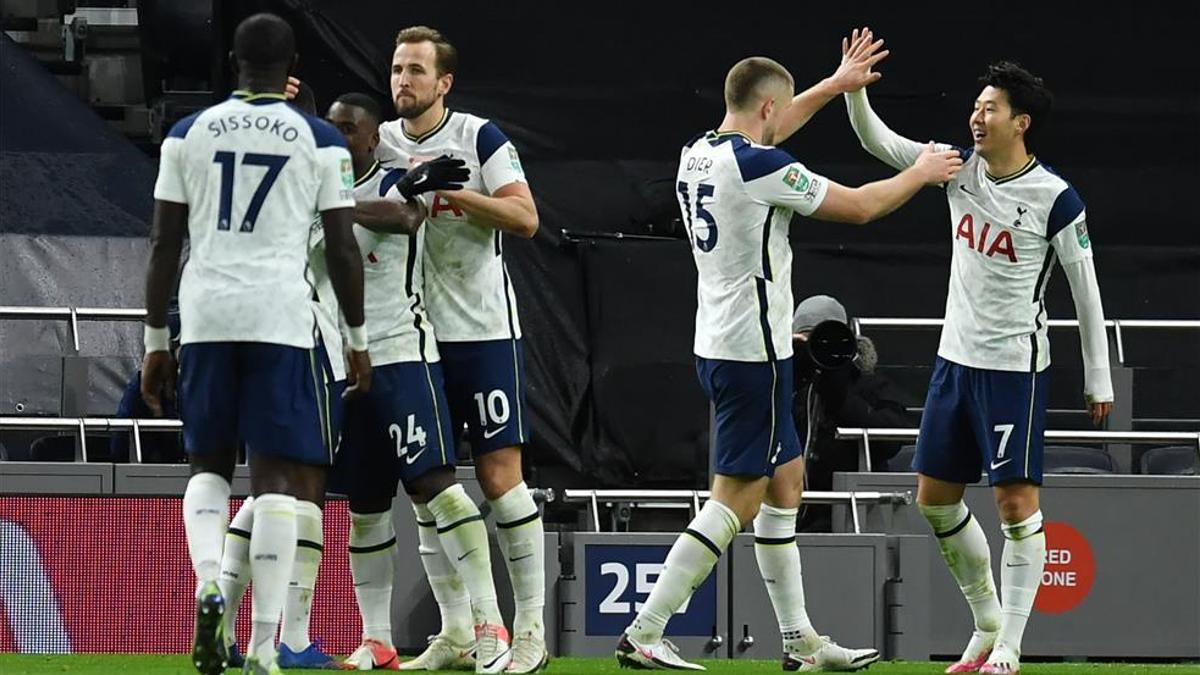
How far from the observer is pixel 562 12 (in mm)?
12508

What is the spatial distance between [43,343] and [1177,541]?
605 centimetres

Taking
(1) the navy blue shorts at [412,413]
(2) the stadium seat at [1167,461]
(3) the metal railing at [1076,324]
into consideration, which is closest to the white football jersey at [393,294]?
(1) the navy blue shorts at [412,413]

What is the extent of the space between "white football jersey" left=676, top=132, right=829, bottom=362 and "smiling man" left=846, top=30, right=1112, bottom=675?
2.09 feet

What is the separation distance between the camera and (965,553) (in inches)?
327

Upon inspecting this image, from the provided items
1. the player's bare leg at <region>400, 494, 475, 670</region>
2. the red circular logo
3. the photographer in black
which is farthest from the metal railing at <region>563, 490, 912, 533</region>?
the player's bare leg at <region>400, 494, 475, 670</region>

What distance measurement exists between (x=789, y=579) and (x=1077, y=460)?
14.1 feet

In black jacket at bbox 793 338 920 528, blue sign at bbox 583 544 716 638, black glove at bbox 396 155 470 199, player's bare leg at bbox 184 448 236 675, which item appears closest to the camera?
player's bare leg at bbox 184 448 236 675

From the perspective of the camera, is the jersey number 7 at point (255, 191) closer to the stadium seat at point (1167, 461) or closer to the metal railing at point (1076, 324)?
the metal railing at point (1076, 324)

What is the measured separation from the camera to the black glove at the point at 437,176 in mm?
7434

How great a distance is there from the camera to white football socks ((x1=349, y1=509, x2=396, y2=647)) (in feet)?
26.8

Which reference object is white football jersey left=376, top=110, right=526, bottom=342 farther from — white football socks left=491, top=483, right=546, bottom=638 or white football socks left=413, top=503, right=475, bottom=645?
white football socks left=413, top=503, right=475, bottom=645

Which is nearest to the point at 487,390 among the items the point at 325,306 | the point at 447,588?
the point at 325,306

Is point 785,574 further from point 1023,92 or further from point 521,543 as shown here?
point 1023,92

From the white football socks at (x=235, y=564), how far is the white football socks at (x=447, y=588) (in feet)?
2.12
